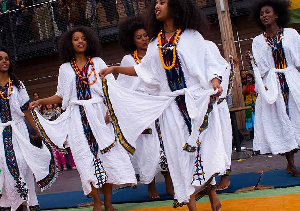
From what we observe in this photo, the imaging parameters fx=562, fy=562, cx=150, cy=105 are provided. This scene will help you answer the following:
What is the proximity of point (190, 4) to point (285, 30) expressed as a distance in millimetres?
2095

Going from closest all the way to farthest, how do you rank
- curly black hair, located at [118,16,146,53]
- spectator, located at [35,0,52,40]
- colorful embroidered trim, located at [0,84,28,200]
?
colorful embroidered trim, located at [0,84,28,200] < curly black hair, located at [118,16,146,53] < spectator, located at [35,0,52,40]

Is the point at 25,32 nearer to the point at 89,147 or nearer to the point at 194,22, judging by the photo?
the point at 89,147

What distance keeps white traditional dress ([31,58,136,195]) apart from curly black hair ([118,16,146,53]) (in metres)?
1.00

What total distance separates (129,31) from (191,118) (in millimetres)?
2671

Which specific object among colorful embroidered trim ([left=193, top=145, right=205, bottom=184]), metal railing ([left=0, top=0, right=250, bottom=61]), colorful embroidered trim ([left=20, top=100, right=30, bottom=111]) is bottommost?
colorful embroidered trim ([left=193, top=145, right=205, bottom=184])

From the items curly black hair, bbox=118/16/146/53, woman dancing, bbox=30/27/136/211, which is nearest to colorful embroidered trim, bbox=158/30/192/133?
woman dancing, bbox=30/27/136/211

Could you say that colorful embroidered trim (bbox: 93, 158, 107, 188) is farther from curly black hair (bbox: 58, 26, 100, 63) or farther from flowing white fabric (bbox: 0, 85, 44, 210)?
curly black hair (bbox: 58, 26, 100, 63)

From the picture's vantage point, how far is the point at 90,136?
5898mm

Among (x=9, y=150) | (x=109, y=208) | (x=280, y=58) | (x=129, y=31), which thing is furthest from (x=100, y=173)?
(x=280, y=58)

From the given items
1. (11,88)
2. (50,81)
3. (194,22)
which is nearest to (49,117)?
(11,88)

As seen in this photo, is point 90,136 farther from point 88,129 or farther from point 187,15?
point 187,15

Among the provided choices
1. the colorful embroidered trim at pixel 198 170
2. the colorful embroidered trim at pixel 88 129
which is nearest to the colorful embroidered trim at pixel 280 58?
the colorful embroidered trim at pixel 88 129

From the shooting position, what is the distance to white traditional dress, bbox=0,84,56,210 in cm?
623

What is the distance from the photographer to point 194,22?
15.4 feet
